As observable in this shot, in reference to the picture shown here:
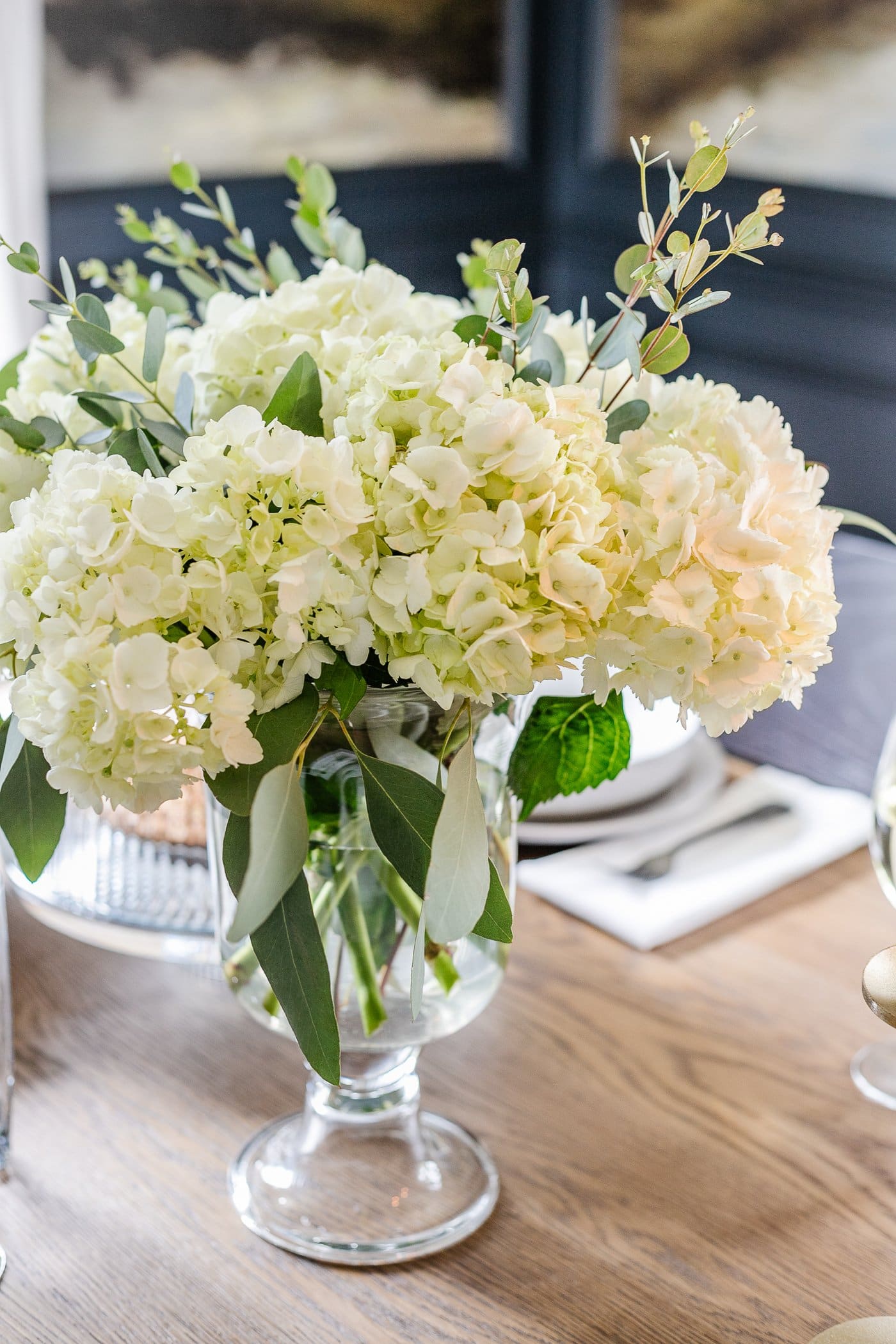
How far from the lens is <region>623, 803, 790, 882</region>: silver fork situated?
→ 3.08 feet

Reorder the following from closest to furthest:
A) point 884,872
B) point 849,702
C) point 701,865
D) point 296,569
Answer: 1. point 296,569
2. point 884,872
3. point 701,865
4. point 849,702

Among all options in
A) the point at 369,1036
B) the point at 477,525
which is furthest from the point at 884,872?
the point at 477,525

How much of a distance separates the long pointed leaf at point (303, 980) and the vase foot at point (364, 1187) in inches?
7.3

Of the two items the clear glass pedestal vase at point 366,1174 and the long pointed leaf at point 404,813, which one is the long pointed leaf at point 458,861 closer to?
the long pointed leaf at point 404,813

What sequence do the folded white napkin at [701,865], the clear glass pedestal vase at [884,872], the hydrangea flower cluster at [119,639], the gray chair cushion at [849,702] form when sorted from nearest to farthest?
the hydrangea flower cluster at [119,639] → the clear glass pedestal vase at [884,872] → the folded white napkin at [701,865] → the gray chair cushion at [849,702]

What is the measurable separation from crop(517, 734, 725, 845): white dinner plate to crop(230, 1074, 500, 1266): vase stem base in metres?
0.27

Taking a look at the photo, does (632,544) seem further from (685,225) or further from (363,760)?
(685,225)

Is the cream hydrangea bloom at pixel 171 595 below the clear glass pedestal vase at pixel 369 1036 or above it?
above

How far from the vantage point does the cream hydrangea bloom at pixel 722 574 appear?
0.49 meters

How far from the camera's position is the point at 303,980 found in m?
0.51

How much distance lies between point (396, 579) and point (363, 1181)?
363 mm

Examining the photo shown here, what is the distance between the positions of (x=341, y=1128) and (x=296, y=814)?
30 centimetres

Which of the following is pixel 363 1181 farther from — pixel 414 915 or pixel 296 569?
pixel 296 569

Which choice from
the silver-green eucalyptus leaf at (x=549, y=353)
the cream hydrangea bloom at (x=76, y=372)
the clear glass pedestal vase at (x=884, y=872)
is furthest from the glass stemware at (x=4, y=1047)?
the clear glass pedestal vase at (x=884, y=872)
